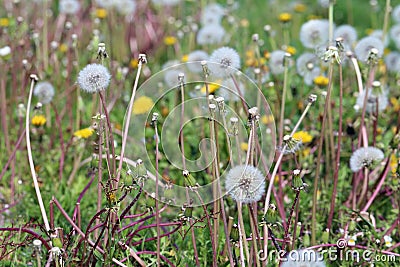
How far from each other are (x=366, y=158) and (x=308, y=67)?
21.8 inches

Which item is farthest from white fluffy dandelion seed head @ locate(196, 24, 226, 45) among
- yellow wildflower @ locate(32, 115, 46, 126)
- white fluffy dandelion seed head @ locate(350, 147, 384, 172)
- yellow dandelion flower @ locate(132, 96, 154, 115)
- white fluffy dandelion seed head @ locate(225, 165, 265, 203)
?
white fluffy dandelion seed head @ locate(225, 165, 265, 203)

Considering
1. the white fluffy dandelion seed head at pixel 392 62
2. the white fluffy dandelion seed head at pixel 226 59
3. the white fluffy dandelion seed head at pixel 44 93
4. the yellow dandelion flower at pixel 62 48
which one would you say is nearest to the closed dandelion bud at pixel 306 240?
the white fluffy dandelion seed head at pixel 226 59

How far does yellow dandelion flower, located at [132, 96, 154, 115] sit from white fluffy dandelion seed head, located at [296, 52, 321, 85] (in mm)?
524

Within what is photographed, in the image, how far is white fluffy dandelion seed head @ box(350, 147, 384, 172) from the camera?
5.25ft

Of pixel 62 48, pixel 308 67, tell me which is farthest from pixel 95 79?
pixel 62 48

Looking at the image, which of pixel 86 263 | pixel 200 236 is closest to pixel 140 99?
pixel 200 236

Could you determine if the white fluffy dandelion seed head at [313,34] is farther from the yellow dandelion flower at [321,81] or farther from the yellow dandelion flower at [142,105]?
the yellow dandelion flower at [142,105]

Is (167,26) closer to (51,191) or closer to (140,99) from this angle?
(140,99)

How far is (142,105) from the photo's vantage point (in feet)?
6.88

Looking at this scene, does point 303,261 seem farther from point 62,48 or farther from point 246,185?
point 62,48

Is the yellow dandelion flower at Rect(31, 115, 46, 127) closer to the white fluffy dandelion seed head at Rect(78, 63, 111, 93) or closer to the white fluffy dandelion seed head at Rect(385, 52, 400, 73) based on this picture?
the white fluffy dandelion seed head at Rect(78, 63, 111, 93)

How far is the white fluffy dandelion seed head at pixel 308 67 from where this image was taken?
212 centimetres

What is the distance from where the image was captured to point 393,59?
102 inches

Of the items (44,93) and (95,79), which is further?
(44,93)
